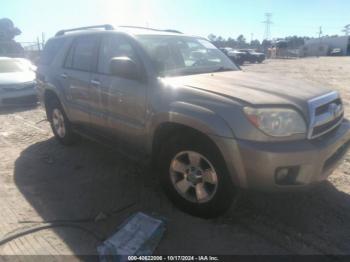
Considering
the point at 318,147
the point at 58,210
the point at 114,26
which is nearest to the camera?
the point at 318,147

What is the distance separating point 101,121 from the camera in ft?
14.2

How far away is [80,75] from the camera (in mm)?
4668

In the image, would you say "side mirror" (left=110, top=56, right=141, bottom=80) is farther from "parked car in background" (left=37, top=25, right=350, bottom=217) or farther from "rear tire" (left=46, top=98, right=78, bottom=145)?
"rear tire" (left=46, top=98, right=78, bottom=145)

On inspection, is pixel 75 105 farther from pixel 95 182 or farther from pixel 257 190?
pixel 257 190

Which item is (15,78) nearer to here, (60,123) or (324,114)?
(60,123)

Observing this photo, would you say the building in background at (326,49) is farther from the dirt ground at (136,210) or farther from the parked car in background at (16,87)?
the dirt ground at (136,210)

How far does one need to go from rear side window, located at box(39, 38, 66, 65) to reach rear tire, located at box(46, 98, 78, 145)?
66cm

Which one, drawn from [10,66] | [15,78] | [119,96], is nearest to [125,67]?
[119,96]

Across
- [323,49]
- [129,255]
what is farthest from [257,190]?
[323,49]

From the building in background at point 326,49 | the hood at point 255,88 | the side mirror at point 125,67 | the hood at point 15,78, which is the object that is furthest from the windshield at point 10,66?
the building in background at point 326,49

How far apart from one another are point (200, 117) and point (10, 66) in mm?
9204

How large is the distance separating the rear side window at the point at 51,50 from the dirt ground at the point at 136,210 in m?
1.72

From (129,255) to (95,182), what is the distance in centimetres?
176

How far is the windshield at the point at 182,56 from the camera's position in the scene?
376 cm
